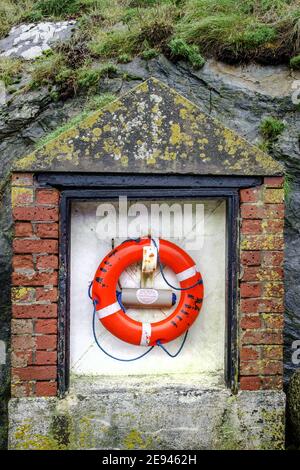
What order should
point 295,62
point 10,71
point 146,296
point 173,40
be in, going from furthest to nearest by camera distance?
point 10,71 → point 173,40 → point 295,62 → point 146,296

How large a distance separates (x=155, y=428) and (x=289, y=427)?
830mm

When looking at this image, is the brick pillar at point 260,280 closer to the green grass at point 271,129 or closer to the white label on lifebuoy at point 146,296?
the white label on lifebuoy at point 146,296

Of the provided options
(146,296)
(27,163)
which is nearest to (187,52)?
(27,163)

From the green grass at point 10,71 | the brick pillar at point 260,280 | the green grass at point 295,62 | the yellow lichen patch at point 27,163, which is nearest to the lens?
the yellow lichen patch at point 27,163

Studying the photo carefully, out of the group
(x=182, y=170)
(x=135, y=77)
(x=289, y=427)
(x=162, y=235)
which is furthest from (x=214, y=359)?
(x=135, y=77)

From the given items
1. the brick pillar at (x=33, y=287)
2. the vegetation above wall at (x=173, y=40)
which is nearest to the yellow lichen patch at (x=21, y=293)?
the brick pillar at (x=33, y=287)

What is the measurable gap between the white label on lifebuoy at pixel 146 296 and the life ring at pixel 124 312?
5.1 inches

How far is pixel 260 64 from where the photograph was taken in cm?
399

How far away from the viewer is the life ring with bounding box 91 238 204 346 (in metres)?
2.85

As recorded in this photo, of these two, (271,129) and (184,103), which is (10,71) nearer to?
(184,103)

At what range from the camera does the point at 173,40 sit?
13.1 ft

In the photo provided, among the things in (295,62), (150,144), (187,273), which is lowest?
(187,273)

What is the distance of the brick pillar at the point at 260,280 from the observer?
2.78m

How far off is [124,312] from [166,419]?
66 cm
